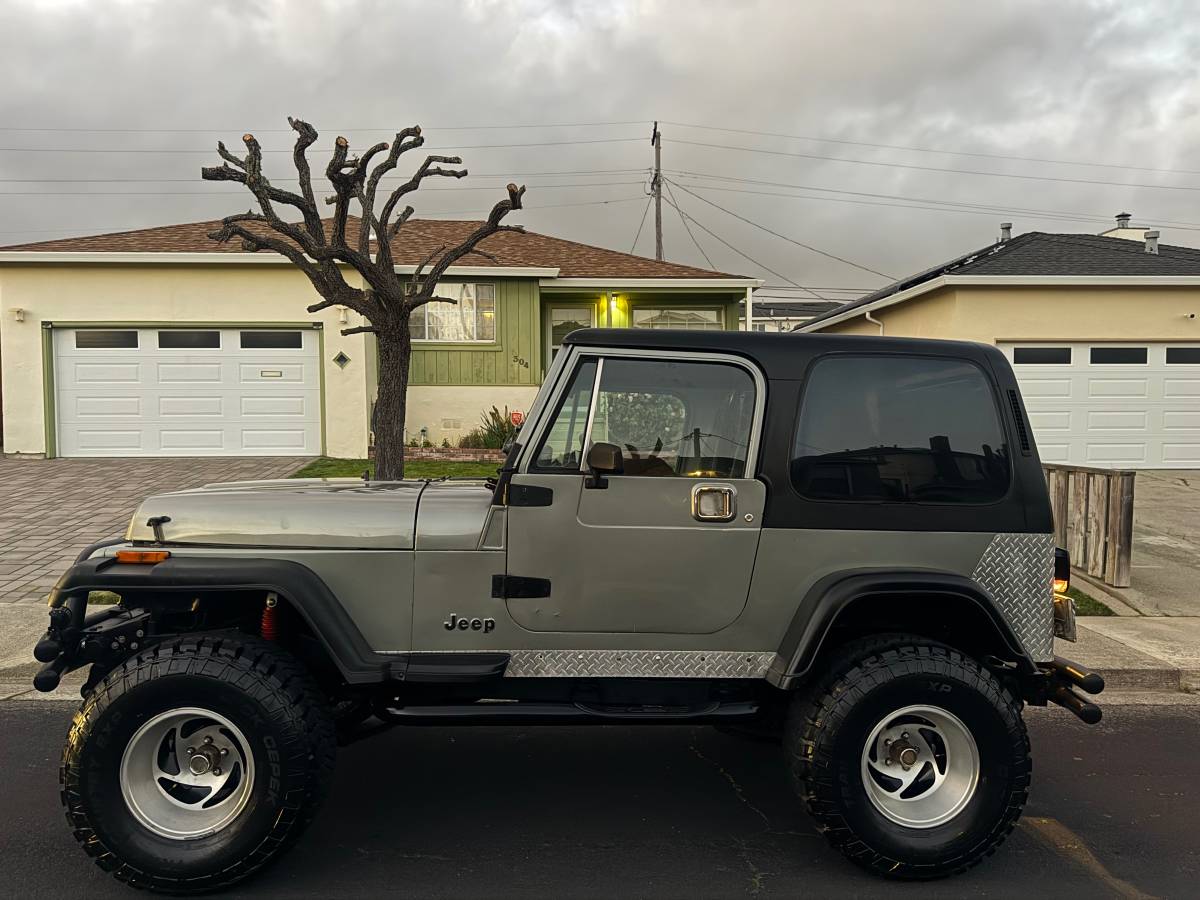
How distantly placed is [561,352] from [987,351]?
5.90ft

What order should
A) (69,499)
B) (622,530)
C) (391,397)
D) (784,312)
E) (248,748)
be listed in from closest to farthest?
1. (248,748)
2. (622,530)
3. (391,397)
4. (69,499)
5. (784,312)

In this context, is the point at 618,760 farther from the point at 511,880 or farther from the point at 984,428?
the point at 984,428

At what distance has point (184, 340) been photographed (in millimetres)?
16109

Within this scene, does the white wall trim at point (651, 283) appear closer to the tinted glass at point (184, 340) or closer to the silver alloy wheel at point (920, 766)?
the tinted glass at point (184, 340)

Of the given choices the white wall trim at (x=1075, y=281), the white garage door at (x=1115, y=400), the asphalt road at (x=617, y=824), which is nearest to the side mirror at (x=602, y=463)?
the asphalt road at (x=617, y=824)

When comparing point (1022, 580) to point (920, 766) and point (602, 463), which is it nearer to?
point (920, 766)

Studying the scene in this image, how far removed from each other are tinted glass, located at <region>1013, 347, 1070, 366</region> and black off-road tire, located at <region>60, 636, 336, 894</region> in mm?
16180

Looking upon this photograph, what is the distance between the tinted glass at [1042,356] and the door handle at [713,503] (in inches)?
590

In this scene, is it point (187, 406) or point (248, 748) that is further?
point (187, 406)

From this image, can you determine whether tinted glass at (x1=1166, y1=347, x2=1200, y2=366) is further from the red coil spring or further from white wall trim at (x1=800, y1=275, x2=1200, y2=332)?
the red coil spring

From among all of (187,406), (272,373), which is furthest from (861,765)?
(187,406)

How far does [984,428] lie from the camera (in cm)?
354

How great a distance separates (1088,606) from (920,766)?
527 centimetres

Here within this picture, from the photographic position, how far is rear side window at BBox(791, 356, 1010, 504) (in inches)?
136
